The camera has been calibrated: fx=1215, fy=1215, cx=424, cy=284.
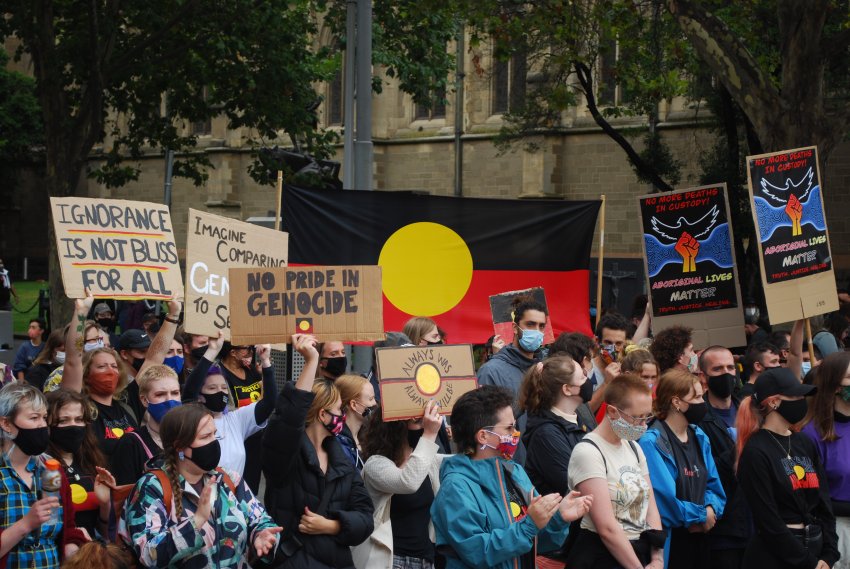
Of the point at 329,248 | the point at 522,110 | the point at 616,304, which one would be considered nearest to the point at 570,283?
the point at 329,248

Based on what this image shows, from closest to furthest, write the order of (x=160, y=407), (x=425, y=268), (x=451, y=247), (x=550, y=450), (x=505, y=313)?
(x=550, y=450) → (x=160, y=407) → (x=505, y=313) → (x=425, y=268) → (x=451, y=247)

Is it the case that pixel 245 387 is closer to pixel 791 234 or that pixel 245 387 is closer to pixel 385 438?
pixel 385 438

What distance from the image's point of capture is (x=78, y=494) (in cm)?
556

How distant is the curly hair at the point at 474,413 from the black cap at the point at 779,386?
5.29 feet

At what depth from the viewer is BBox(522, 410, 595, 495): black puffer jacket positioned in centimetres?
617

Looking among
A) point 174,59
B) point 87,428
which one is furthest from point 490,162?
point 87,428

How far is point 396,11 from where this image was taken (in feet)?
67.6

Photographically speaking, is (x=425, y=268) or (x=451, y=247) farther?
(x=451, y=247)

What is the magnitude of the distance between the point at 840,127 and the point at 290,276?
8.71 meters

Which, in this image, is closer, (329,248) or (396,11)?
(329,248)

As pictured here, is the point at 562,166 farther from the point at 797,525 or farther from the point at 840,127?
the point at 797,525

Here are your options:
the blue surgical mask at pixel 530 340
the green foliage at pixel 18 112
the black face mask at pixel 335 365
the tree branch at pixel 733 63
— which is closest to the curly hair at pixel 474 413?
the black face mask at pixel 335 365

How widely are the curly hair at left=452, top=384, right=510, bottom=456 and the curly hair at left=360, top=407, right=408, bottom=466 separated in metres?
0.67

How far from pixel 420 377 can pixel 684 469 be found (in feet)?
5.11
